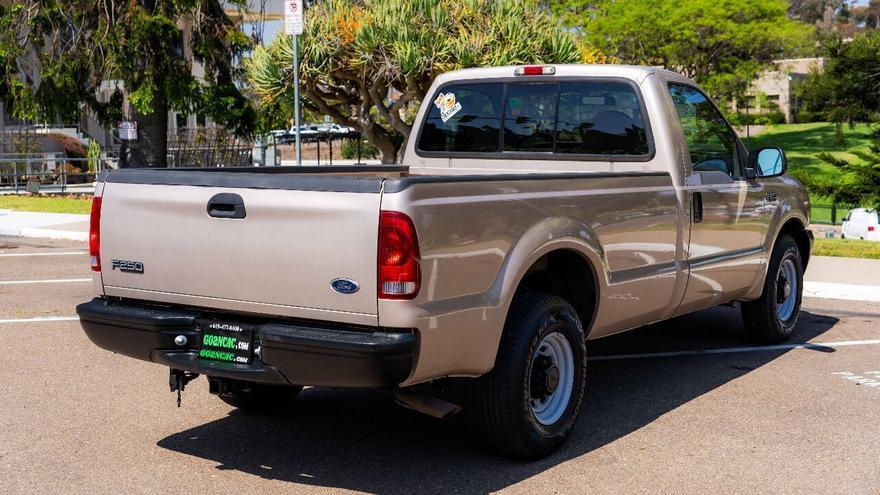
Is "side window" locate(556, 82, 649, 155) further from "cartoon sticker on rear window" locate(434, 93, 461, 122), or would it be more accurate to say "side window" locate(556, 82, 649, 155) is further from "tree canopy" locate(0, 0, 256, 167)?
"tree canopy" locate(0, 0, 256, 167)

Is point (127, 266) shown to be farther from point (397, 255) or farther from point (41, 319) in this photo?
point (41, 319)

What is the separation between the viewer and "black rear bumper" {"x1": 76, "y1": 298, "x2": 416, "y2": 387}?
4.36 m

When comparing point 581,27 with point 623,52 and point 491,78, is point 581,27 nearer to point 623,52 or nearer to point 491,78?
point 623,52

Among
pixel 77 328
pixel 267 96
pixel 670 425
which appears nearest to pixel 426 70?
pixel 267 96

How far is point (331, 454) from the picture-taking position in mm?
5348

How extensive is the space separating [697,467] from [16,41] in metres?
20.3

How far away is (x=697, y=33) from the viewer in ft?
144

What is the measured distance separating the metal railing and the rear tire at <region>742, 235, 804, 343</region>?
2135 centimetres

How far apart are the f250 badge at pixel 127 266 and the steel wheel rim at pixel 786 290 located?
16.4 feet

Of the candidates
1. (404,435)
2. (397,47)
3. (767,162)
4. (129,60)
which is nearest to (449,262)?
(404,435)

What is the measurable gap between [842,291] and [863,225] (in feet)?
39.9

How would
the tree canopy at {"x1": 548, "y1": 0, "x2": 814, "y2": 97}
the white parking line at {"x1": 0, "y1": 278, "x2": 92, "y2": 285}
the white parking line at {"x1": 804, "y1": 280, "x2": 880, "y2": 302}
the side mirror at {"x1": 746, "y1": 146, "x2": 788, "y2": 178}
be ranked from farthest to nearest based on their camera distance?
the tree canopy at {"x1": 548, "y1": 0, "x2": 814, "y2": 97} → the white parking line at {"x1": 0, "y1": 278, "x2": 92, "y2": 285} → the white parking line at {"x1": 804, "y1": 280, "x2": 880, "y2": 302} → the side mirror at {"x1": 746, "y1": 146, "x2": 788, "y2": 178}

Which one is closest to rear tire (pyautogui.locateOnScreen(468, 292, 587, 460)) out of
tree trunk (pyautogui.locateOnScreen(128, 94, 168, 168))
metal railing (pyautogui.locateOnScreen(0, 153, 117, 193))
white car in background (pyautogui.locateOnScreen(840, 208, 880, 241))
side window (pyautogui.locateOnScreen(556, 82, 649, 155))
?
side window (pyautogui.locateOnScreen(556, 82, 649, 155))

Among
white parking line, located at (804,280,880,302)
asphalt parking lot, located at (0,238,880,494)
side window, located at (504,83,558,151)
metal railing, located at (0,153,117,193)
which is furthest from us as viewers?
metal railing, located at (0,153,117,193)
